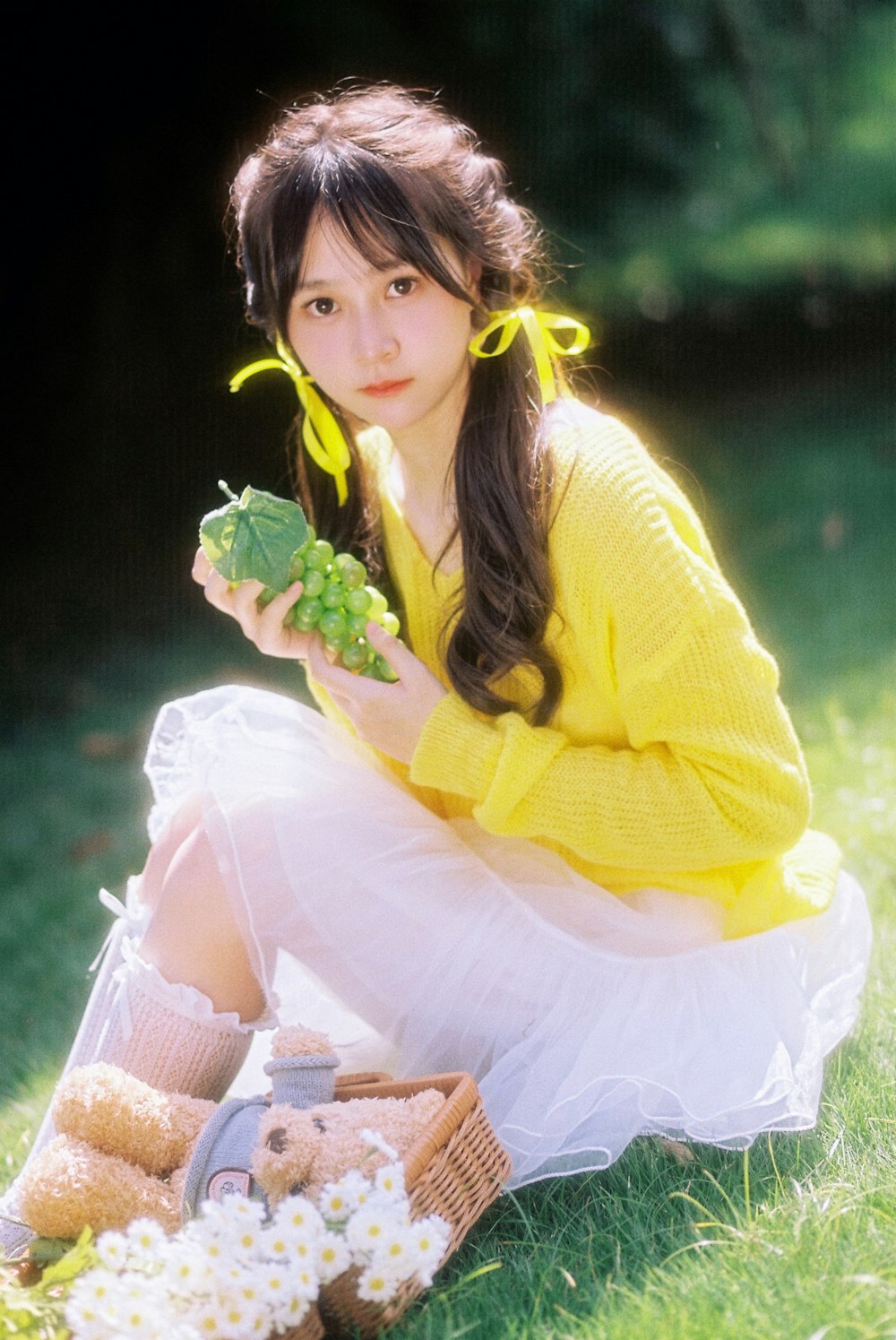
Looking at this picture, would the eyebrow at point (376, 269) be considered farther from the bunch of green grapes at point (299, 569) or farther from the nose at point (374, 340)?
the bunch of green grapes at point (299, 569)

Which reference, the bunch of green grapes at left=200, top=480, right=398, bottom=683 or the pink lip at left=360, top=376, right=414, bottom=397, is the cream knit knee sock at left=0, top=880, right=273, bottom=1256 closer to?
the bunch of green grapes at left=200, top=480, right=398, bottom=683

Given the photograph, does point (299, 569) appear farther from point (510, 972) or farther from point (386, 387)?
point (510, 972)

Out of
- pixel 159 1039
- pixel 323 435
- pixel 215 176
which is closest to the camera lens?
pixel 159 1039

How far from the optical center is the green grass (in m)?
1.45

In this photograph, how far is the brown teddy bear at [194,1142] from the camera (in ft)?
4.83

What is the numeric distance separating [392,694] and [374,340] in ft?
1.44

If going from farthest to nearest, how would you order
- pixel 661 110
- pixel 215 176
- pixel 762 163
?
pixel 762 163
pixel 661 110
pixel 215 176

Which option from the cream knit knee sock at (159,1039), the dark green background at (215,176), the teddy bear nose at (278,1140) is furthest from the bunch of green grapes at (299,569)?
the dark green background at (215,176)

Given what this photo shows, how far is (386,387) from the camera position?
1812 millimetres

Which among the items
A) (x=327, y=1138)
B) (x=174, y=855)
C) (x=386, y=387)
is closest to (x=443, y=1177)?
(x=327, y=1138)

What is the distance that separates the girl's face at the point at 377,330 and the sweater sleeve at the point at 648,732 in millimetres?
248

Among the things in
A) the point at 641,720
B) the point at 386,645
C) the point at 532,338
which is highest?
the point at 532,338

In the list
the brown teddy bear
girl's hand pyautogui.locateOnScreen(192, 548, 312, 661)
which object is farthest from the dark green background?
the brown teddy bear

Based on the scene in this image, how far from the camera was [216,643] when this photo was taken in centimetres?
407
